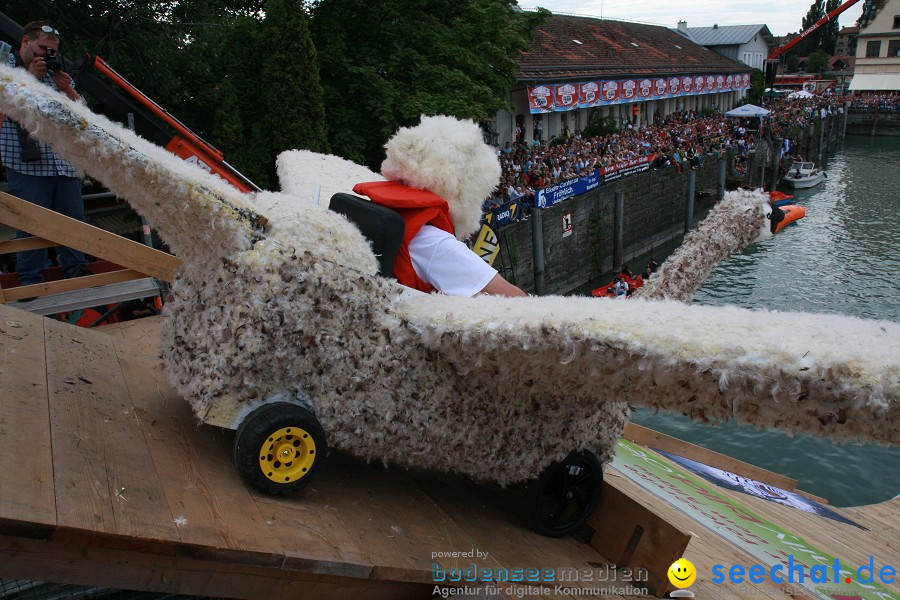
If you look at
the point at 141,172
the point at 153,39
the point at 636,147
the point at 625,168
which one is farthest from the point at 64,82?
the point at 636,147

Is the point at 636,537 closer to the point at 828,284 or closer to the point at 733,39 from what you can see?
the point at 828,284

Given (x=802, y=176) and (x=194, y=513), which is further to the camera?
(x=802, y=176)

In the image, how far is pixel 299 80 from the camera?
43.7 feet

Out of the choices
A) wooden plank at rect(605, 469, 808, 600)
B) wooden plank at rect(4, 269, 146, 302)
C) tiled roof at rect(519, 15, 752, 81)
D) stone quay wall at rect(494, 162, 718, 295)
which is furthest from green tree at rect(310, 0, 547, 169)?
wooden plank at rect(605, 469, 808, 600)

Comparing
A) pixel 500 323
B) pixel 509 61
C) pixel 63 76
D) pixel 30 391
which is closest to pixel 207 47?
pixel 509 61

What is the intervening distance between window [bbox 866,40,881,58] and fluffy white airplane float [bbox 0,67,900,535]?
3002 inches

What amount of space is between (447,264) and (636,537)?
1.63 m

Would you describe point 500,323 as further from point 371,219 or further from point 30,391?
point 30,391

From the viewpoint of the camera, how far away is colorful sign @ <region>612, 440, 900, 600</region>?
410 cm

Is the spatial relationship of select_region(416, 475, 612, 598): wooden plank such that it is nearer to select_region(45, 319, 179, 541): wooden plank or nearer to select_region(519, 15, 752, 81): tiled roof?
select_region(45, 319, 179, 541): wooden plank

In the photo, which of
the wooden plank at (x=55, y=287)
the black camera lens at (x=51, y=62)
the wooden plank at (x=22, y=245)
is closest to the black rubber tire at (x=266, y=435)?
the wooden plank at (x=55, y=287)

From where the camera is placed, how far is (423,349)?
2.96m

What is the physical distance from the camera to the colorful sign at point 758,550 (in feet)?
13.5

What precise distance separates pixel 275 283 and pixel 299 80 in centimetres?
1160
